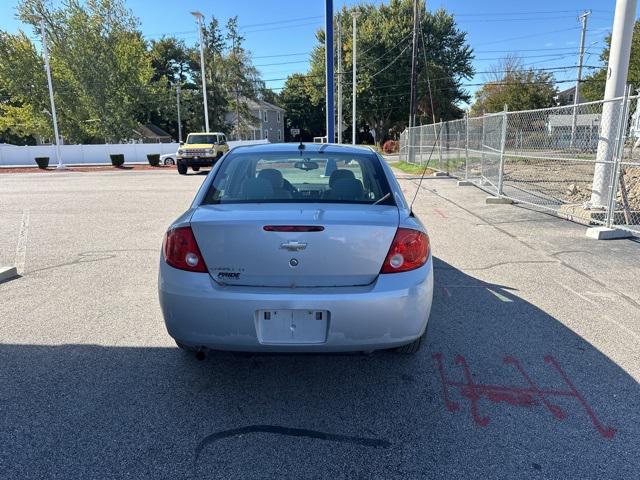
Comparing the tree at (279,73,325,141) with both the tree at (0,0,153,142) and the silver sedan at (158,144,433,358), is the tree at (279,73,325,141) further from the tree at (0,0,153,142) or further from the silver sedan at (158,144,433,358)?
the silver sedan at (158,144,433,358)

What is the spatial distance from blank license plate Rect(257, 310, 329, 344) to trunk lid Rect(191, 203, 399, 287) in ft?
0.62

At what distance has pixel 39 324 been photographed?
13.1ft

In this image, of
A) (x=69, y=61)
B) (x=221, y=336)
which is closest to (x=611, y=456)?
(x=221, y=336)

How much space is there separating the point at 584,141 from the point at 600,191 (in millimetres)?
2248

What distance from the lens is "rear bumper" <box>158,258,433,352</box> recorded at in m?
2.52

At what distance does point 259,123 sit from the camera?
64.4 m

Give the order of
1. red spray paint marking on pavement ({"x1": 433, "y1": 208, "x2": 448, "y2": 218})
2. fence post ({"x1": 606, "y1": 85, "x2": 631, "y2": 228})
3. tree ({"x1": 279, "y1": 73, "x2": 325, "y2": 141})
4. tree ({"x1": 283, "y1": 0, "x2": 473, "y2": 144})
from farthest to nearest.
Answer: tree ({"x1": 279, "y1": 73, "x2": 325, "y2": 141}), tree ({"x1": 283, "y1": 0, "x2": 473, "y2": 144}), red spray paint marking on pavement ({"x1": 433, "y1": 208, "x2": 448, "y2": 218}), fence post ({"x1": 606, "y1": 85, "x2": 631, "y2": 228})

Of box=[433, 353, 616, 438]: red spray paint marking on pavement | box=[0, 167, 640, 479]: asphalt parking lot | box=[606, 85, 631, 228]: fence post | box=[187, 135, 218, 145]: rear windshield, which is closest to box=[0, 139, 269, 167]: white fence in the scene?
box=[187, 135, 218, 145]: rear windshield

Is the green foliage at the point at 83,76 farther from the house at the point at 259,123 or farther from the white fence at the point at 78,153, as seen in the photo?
the house at the point at 259,123

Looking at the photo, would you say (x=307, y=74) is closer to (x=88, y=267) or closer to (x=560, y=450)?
(x=88, y=267)

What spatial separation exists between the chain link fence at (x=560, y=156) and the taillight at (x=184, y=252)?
1968 millimetres

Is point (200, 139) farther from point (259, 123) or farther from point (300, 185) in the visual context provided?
point (259, 123)

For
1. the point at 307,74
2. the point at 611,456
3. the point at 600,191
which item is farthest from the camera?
the point at 307,74

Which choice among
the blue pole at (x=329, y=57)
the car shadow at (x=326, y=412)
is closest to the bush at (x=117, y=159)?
the blue pole at (x=329, y=57)
